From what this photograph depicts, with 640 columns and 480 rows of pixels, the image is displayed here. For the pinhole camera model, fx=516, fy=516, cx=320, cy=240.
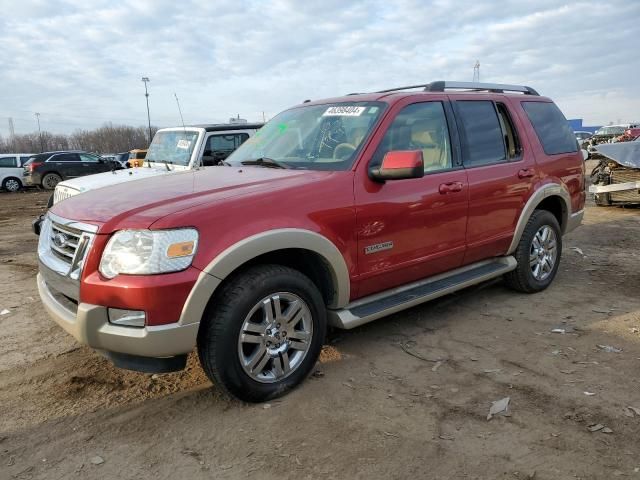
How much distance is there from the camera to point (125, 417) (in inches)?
121

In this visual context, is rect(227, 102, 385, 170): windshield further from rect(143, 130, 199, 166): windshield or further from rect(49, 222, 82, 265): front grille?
rect(143, 130, 199, 166): windshield

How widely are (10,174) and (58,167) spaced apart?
2673 millimetres

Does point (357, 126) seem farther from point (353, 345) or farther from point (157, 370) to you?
point (157, 370)

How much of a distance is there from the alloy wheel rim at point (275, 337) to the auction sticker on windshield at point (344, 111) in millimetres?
1581

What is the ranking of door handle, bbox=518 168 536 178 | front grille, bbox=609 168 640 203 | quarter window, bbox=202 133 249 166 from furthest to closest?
front grille, bbox=609 168 640 203
quarter window, bbox=202 133 249 166
door handle, bbox=518 168 536 178

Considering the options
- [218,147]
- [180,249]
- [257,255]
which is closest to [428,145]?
[257,255]

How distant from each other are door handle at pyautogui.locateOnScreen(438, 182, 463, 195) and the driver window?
14 cm

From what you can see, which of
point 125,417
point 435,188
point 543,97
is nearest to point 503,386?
point 435,188

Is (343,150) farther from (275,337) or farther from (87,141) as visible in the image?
(87,141)

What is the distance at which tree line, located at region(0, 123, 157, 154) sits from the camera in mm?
78438

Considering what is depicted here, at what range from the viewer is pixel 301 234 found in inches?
125

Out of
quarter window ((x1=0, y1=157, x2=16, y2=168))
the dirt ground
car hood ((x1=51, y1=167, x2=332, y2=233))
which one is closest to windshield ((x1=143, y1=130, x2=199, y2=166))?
the dirt ground

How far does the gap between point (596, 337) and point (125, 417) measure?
3.51 metres

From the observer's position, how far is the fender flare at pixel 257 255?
9.16 feet
